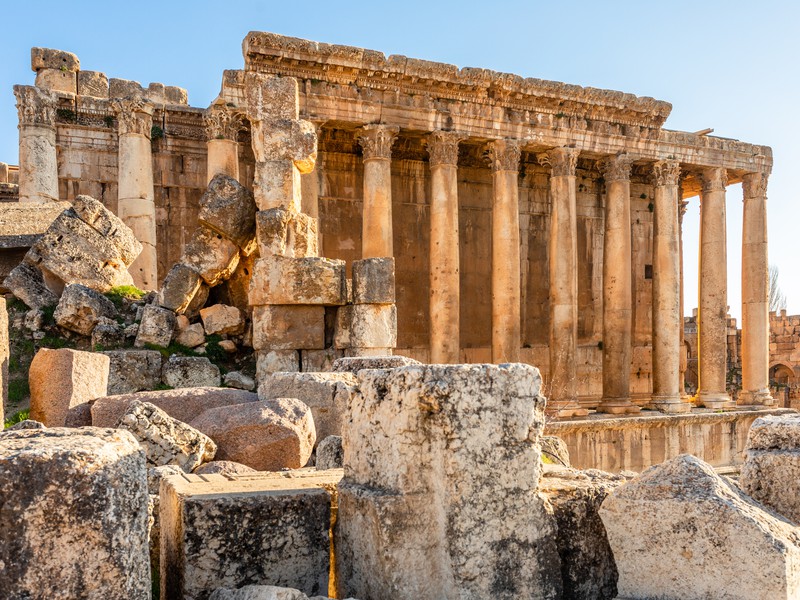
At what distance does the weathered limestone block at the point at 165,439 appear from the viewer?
4.95 meters

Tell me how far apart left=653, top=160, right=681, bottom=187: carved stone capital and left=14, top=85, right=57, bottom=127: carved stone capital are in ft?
47.0

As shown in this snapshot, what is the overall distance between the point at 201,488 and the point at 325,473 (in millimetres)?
859

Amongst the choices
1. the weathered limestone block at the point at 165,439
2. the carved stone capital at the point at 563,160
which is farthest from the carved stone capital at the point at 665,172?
the weathered limestone block at the point at 165,439

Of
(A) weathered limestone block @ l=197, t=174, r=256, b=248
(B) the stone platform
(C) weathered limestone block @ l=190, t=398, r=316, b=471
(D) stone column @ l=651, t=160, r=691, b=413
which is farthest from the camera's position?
(D) stone column @ l=651, t=160, r=691, b=413

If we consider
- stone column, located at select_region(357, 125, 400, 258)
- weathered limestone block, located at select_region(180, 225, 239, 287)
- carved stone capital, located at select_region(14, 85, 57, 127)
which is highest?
carved stone capital, located at select_region(14, 85, 57, 127)

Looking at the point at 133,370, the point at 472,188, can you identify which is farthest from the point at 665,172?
→ the point at 133,370

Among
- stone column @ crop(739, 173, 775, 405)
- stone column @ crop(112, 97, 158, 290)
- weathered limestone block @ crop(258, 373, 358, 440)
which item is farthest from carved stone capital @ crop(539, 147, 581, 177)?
weathered limestone block @ crop(258, 373, 358, 440)

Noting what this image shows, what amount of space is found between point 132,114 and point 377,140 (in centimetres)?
514

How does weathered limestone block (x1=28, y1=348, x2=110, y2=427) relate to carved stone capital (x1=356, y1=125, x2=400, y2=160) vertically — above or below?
below

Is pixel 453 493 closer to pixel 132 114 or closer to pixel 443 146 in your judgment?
pixel 443 146

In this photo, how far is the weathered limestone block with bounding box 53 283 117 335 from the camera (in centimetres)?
922

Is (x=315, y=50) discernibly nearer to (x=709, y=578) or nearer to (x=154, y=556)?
(x=154, y=556)

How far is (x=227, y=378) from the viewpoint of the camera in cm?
921

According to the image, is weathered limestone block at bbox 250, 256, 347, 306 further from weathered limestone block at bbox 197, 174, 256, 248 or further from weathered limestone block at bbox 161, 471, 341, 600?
weathered limestone block at bbox 161, 471, 341, 600
